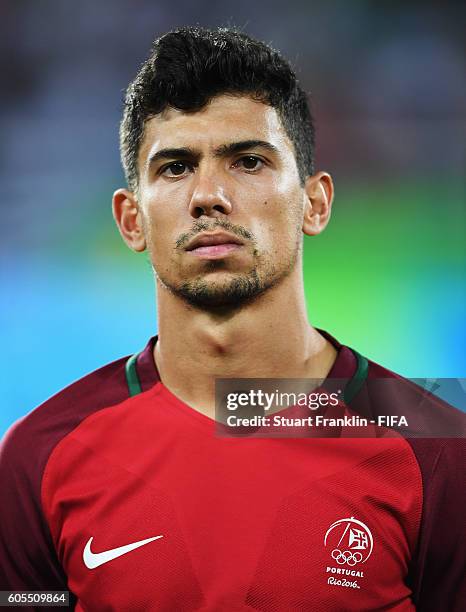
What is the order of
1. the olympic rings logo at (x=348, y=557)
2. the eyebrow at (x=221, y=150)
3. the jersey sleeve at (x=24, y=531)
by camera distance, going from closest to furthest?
the olympic rings logo at (x=348, y=557) < the eyebrow at (x=221, y=150) < the jersey sleeve at (x=24, y=531)

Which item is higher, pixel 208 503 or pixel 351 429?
pixel 351 429

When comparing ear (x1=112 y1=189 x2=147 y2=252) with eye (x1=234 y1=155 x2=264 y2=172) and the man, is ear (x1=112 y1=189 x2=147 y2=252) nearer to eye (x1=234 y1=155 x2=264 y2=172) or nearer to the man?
the man

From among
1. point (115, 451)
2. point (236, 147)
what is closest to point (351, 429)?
point (115, 451)

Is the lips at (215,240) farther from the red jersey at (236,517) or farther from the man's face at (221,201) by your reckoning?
the red jersey at (236,517)

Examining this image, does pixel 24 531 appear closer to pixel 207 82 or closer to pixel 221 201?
pixel 221 201

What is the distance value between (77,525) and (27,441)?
1.16 feet

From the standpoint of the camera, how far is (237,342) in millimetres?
2244

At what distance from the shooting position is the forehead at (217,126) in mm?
2203

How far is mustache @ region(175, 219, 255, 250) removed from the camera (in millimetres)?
2109

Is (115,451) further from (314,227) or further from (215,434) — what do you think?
(314,227)

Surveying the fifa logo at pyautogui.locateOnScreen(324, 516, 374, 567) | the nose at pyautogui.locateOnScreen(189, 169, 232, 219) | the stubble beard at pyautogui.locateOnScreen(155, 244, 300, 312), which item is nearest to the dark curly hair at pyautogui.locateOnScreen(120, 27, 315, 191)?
the nose at pyautogui.locateOnScreen(189, 169, 232, 219)

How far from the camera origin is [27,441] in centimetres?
241

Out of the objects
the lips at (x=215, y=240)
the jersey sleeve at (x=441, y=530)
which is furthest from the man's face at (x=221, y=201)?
the jersey sleeve at (x=441, y=530)

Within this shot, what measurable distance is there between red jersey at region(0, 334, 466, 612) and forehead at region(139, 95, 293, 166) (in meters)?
0.75
